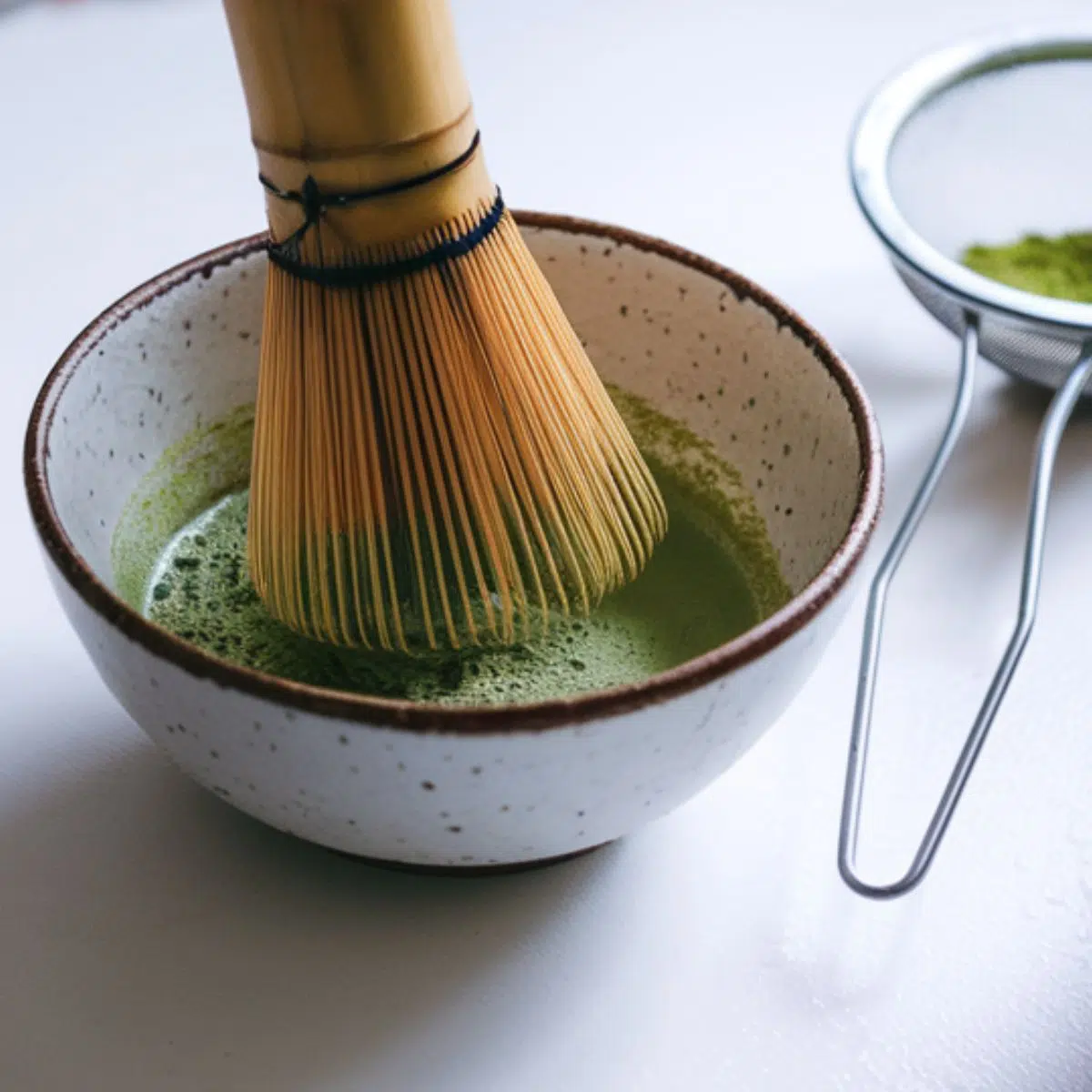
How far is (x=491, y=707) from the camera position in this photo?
359 mm

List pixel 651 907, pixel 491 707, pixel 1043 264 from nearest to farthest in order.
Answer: pixel 491 707, pixel 651 907, pixel 1043 264

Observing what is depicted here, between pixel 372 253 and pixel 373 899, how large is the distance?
0.21 metres

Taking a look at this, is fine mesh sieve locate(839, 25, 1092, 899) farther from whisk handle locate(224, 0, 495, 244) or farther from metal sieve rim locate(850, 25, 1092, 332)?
whisk handle locate(224, 0, 495, 244)

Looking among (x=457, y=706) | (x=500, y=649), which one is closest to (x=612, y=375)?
(x=500, y=649)

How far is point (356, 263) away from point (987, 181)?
542 mm

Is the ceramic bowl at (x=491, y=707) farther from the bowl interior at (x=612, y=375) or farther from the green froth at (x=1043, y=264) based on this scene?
the green froth at (x=1043, y=264)

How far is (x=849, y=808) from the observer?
0.48 metres

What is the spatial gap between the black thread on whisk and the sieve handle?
0.21 m

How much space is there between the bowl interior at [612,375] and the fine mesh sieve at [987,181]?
0.08 meters

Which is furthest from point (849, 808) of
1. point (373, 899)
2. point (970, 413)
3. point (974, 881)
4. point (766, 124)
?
point (766, 124)

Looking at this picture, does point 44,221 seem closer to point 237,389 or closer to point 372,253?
point 237,389

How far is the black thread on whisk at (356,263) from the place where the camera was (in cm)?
40

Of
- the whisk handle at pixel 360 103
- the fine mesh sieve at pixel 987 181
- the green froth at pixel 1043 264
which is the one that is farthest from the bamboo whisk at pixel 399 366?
the green froth at pixel 1043 264

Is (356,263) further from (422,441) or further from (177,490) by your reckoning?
(177,490)
